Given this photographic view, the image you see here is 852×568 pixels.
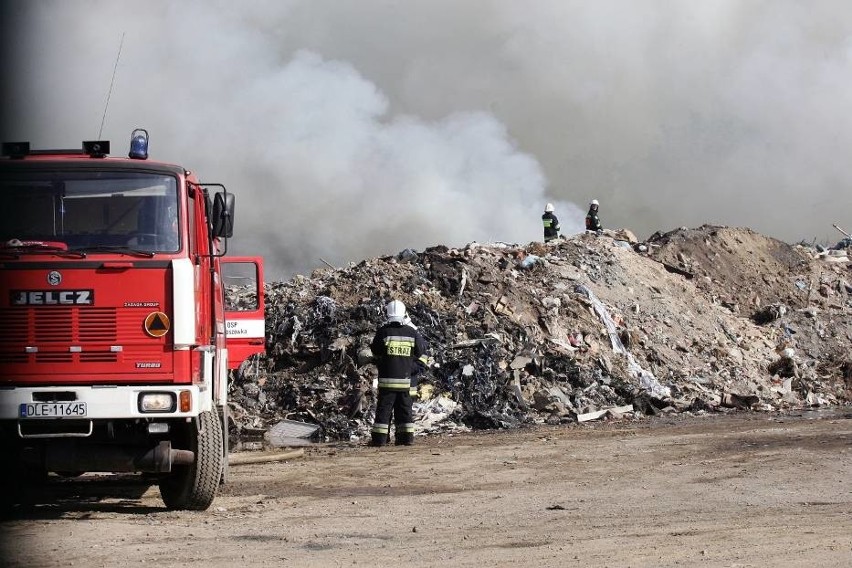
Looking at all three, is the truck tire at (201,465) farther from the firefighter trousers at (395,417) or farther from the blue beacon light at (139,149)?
the firefighter trousers at (395,417)

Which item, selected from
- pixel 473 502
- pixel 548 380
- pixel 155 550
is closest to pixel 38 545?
pixel 155 550

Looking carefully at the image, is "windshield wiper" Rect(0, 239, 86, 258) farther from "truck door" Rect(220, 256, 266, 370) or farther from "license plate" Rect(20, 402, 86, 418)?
"truck door" Rect(220, 256, 266, 370)

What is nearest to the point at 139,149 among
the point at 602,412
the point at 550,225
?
the point at 602,412

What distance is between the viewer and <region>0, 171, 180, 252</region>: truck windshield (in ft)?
29.2

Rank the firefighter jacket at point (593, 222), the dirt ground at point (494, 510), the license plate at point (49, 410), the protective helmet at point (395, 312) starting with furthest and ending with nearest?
the firefighter jacket at point (593, 222) < the protective helmet at point (395, 312) < the license plate at point (49, 410) < the dirt ground at point (494, 510)

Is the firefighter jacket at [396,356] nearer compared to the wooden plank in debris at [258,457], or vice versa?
the wooden plank in debris at [258,457]

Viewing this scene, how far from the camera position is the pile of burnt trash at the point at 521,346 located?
61.4 feet

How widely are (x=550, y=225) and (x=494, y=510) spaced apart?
70.6ft

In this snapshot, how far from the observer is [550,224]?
3077 cm

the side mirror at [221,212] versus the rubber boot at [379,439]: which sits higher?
the side mirror at [221,212]

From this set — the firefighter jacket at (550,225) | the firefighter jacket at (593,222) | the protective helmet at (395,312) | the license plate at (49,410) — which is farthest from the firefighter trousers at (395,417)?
the firefighter jacket at (593,222)

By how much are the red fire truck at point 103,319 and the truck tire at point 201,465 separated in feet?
0.04

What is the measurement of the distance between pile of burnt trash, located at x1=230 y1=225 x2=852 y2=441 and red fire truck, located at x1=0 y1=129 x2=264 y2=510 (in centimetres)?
758

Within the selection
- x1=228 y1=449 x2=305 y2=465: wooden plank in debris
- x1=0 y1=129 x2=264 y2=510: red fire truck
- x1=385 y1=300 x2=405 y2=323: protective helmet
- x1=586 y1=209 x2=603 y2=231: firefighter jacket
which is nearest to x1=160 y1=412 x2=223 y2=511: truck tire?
x1=0 y1=129 x2=264 y2=510: red fire truck
